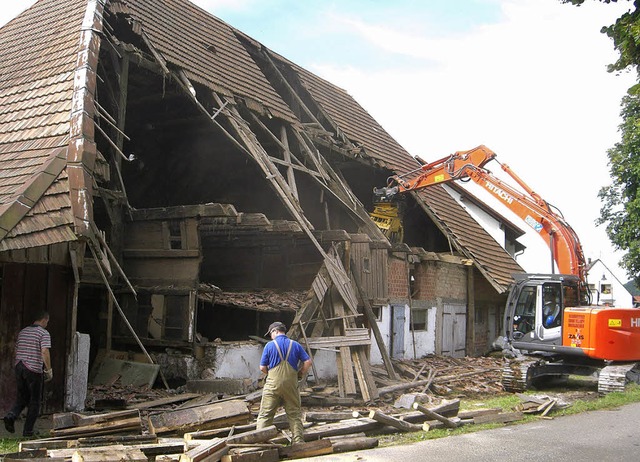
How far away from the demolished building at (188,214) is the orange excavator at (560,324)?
10.5 feet

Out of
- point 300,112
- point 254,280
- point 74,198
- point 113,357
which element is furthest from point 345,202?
point 74,198

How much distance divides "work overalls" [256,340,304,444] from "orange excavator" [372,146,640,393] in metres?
7.57

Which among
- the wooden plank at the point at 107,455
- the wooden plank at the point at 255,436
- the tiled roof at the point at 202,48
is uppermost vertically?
the tiled roof at the point at 202,48

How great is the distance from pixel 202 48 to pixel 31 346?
8.98 m

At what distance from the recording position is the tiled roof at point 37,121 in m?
8.18

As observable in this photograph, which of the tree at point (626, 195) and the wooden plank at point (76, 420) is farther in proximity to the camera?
the tree at point (626, 195)

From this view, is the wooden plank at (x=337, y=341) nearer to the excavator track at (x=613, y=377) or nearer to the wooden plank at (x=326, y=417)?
the wooden plank at (x=326, y=417)

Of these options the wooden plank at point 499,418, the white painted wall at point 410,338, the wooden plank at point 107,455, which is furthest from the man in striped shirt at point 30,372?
the white painted wall at point 410,338

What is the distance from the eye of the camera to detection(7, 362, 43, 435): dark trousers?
321 inches

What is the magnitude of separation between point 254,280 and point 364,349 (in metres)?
4.23

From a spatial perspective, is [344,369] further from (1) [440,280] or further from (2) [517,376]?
(1) [440,280]

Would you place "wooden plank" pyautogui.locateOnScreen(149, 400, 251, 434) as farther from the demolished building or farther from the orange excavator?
the orange excavator

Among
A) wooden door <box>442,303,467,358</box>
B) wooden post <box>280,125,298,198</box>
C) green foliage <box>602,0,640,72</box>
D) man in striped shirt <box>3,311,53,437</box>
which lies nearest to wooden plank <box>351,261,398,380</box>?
wooden post <box>280,125,298,198</box>

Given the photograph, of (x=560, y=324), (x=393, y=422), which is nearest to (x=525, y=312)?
(x=560, y=324)
